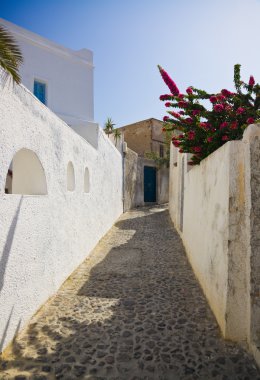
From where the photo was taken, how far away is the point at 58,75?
12.8 meters

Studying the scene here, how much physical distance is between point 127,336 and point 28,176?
2.62 m

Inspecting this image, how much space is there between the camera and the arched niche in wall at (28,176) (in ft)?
12.3

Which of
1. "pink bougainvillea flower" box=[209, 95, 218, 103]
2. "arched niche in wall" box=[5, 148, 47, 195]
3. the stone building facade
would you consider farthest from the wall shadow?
the stone building facade

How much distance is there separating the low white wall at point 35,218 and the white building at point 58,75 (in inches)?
273

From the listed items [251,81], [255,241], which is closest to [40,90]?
[251,81]

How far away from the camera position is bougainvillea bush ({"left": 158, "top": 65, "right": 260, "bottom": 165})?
4.38 metres

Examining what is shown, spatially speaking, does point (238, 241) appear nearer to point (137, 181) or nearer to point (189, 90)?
point (189, 90)

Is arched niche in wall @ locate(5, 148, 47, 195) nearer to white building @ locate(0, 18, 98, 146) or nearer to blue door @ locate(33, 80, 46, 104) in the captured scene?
white building @ locate(0, 18, 98, 146)

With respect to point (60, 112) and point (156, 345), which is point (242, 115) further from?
point (60, 112)

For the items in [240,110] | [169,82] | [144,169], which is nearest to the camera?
[240,110]

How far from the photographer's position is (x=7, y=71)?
9.20ft

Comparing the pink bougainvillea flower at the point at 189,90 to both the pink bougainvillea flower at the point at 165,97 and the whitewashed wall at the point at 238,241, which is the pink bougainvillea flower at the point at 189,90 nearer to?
the pink bougainvillea flower at the point at 165,97

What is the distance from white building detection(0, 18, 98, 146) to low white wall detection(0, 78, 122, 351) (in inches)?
273

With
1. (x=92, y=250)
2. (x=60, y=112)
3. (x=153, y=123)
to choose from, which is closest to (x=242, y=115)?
(x=92, y=250)
